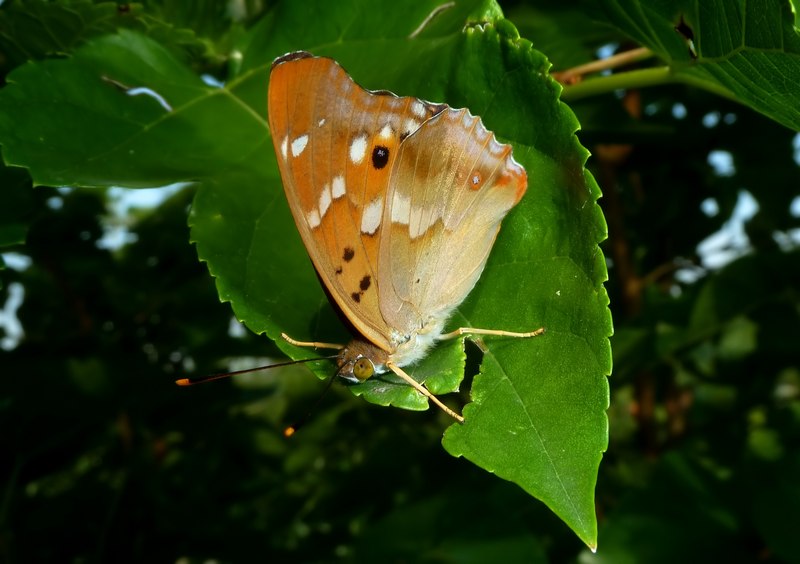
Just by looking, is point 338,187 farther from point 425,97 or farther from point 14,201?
point 14,201

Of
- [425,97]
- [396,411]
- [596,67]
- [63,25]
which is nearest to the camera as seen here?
[425,97]

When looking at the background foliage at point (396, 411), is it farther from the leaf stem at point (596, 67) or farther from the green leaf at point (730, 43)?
the green leaf at point (730, 43)

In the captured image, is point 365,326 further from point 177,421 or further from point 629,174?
point 629,174

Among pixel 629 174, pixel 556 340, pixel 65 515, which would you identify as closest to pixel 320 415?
pixel 65 515

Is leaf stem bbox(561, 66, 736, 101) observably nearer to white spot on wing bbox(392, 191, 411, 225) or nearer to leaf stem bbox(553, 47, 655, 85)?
leaf stem bbox(553, 47, 655, 85)

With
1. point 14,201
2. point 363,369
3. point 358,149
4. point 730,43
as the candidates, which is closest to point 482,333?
point 363,369

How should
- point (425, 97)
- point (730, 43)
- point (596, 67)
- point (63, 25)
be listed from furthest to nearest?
point (596, 67), point (63, 25), point (425, 97), point (730, 43)
